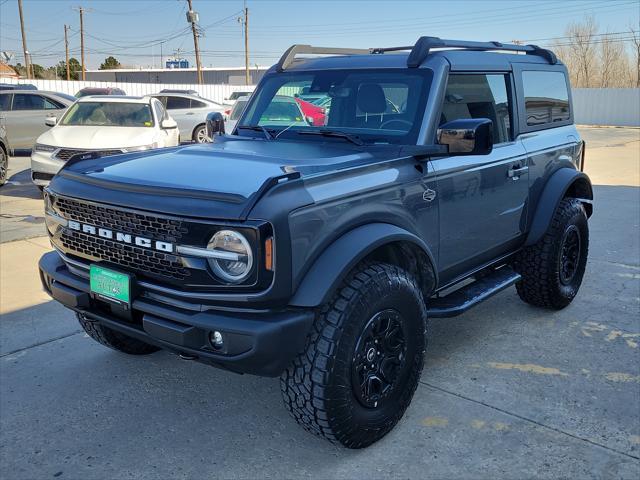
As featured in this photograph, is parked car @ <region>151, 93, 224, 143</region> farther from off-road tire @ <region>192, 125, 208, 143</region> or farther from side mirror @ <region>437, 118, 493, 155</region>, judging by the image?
side mirror @ <region>437, 118, 493, 155</region>

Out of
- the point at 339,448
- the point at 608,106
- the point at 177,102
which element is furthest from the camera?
the point at 608,106

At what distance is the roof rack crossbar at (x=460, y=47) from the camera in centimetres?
389

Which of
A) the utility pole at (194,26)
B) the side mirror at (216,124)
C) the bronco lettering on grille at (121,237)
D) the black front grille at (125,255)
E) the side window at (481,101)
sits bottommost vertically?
the black front grille at (125,255)

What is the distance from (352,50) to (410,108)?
1281mm

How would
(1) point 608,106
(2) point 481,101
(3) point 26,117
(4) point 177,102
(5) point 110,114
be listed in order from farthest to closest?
1. (1) point 608,106
2. (4) point 177,102
3. (3) point 26,117
4. (5) point 110,114
5. (2) point 481,101

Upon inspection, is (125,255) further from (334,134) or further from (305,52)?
(305,52)

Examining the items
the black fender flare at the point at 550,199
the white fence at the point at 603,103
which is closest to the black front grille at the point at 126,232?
the black fender flare at the point at 550,199

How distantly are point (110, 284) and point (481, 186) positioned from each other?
2.31m

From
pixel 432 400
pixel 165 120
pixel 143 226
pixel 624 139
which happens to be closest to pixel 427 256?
pixel 432 400

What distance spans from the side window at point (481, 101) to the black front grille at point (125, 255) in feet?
6.16

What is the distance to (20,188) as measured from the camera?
11.7 meters

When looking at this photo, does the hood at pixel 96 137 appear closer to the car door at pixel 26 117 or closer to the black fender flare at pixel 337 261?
the car door at pixel 26 117

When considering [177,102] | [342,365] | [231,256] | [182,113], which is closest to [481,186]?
[342,365]

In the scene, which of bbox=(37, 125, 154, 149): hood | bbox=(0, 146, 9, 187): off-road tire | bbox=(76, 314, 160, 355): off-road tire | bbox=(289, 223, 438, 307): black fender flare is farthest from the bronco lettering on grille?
bbox=(0, 146, 9, 187): off-road tire
